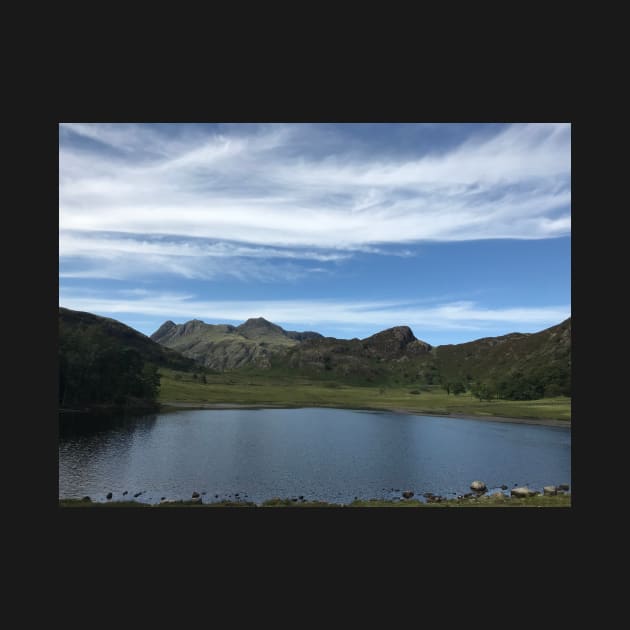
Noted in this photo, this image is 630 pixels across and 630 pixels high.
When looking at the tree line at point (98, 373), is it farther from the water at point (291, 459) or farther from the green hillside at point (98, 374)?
the water at point (291, 459)

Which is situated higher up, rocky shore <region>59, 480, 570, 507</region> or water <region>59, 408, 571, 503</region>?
rocky shore <region>59, 480, 570, 507</region>

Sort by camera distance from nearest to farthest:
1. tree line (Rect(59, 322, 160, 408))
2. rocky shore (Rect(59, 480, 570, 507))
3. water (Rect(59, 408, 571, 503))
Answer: rocky shore (Rect(59, 480, 570, 507)) → water (Rect(59, 408, 571, 503)) → tree line (Rect(59, 322, 160, 408))

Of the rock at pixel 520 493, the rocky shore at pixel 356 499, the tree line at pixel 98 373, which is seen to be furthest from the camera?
the tree line at pixel 98 373

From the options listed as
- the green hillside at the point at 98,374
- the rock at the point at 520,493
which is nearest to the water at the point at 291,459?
the rock at the point at 520,493

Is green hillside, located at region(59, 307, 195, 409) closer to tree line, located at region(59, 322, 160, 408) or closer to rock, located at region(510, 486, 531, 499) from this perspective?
tree line, located at region(59, 322, 160, 408)

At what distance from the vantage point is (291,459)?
8725 cm

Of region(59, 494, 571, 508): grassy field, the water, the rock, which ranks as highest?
region(59, 494, 571, 508): grassy field

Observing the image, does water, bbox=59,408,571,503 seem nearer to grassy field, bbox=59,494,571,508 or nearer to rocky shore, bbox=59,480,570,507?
rocky shore, bbox=59,480,570,507

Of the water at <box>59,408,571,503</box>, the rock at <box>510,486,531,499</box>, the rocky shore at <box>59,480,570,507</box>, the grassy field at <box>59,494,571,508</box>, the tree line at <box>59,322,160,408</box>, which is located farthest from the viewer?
the tree line at <box>59,322,160,408</box>

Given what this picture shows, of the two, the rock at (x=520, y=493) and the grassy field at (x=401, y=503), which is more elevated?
the grassy field at (x=401, y=503)

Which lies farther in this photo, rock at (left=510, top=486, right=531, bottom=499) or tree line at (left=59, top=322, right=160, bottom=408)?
tree line at (left=59, top=322, right=160, bottom=408)

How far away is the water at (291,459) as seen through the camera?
6500 centimetres

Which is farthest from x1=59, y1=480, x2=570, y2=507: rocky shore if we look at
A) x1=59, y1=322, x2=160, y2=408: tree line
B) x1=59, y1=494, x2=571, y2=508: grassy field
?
x1=59, y1=322, x2=160, y2=408: tree line

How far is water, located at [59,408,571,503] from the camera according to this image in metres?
65.0
